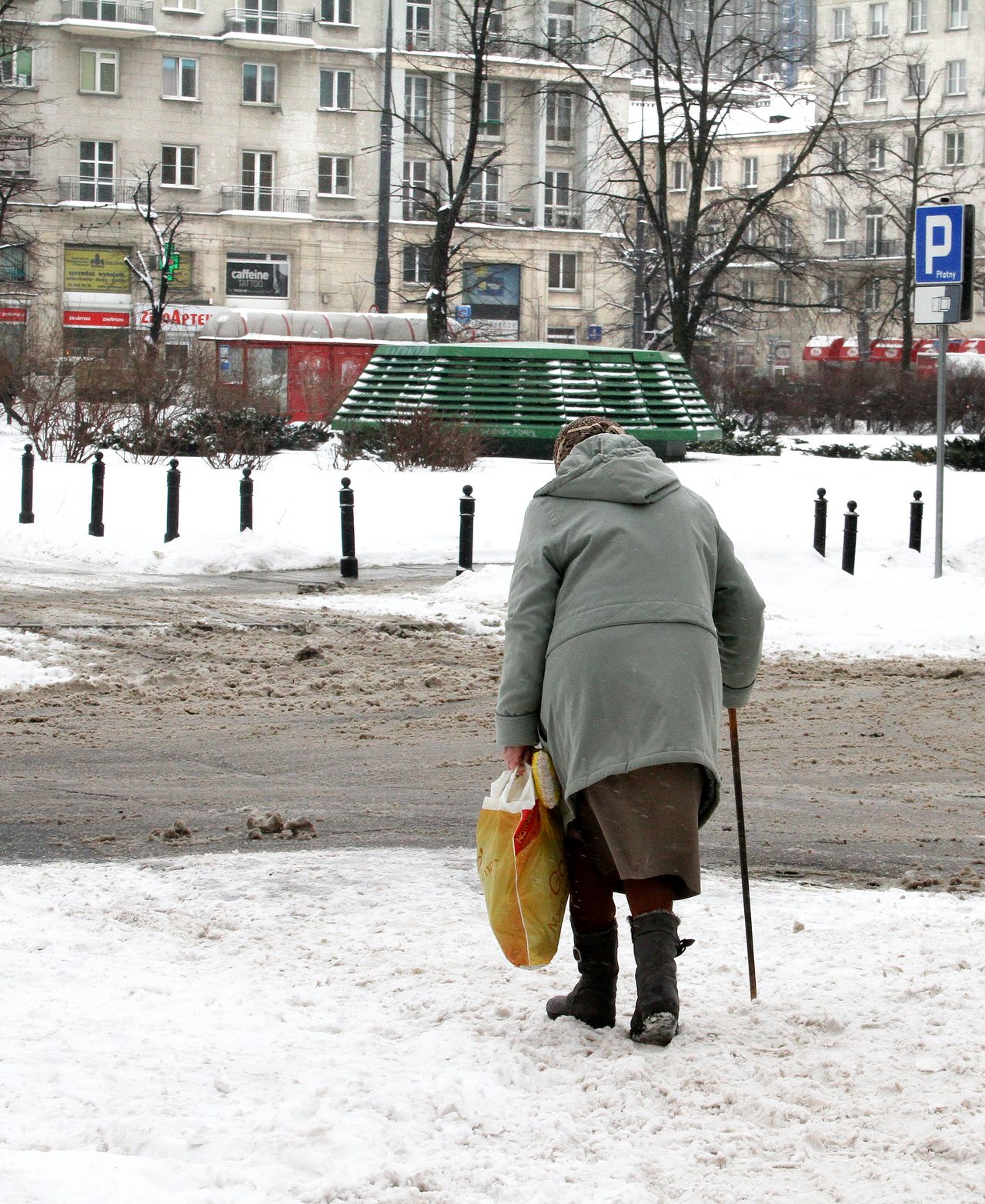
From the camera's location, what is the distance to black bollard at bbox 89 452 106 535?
611 inches

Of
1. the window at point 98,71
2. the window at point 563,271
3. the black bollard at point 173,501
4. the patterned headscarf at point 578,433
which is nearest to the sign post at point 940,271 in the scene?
the black bollard at point 173,501

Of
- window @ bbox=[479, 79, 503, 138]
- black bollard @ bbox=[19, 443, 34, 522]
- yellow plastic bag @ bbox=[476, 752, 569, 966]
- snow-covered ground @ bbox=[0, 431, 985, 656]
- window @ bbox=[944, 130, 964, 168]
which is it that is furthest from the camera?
window @ bbox=[944, 130, 964, 168]

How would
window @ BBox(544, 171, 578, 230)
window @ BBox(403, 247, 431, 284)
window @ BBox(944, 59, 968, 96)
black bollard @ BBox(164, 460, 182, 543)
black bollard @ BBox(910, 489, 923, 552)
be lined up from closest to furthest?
black bollard @ BBox(910, 489, 923, 552) → black bollard @ BBox(164, 460, 182, 543) → window @ BBox(403, 247, 431, 284) → window @ BBox(544, 171, 578, 230) → window @ BBox(944, 59, 968, 96)

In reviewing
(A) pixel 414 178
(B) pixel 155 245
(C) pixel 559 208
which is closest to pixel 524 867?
(B) pixel 155 245

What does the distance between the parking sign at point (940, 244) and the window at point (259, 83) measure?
54.3m

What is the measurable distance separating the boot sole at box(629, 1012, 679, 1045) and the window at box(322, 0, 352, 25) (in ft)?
215

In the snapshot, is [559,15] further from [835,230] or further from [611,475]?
[611,475]

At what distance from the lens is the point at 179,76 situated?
6316 cm

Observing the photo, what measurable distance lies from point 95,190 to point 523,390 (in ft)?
135

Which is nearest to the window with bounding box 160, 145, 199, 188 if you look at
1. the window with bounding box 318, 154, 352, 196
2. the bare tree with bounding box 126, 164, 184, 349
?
the bare tree with bounding box 126, 164, 184, 349

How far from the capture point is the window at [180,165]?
206ft

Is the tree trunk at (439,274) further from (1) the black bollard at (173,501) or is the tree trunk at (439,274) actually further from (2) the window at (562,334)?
(2) the window at (562,334)

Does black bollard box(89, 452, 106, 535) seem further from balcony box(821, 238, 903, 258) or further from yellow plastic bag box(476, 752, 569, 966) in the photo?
balcony box(821, 238, 903, 258)

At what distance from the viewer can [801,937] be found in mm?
5066
